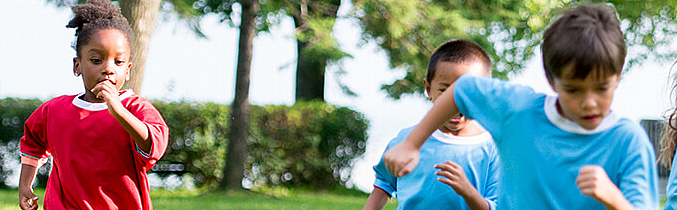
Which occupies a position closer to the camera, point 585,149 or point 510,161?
point 585,149

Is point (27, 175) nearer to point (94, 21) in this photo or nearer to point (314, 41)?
point (94, 21)

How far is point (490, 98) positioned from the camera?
227 centimetres

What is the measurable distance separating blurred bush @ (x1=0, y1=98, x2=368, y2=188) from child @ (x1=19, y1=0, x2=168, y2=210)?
845 centimetres

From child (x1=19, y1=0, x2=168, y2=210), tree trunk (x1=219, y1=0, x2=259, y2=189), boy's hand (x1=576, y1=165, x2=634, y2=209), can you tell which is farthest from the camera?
tree trunk (x1=219, y1=0, x2=259, y2=189)

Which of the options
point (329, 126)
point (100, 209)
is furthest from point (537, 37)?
point (100, 209)

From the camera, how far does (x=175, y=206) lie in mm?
8844

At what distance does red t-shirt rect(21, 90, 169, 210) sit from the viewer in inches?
138

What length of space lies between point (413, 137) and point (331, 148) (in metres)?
10.5

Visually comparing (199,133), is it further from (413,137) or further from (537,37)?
(413,137)

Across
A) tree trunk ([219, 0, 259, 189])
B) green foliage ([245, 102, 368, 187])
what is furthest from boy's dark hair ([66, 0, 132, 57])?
green foliage ([245, 102, 368, 187])

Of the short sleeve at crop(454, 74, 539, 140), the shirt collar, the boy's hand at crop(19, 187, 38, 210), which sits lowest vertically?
the boy's hand at crop(19, 187, 38, 210)

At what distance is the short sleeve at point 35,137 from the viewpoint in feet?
12.4

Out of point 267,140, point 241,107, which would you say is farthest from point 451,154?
point 267,140

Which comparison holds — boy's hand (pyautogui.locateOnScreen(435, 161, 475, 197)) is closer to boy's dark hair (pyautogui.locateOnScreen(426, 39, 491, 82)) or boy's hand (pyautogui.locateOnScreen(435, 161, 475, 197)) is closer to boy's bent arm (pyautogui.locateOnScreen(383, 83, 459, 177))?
boy's bent arm (pyautogui.locateOnScreen(383, 83, 459, 177))
